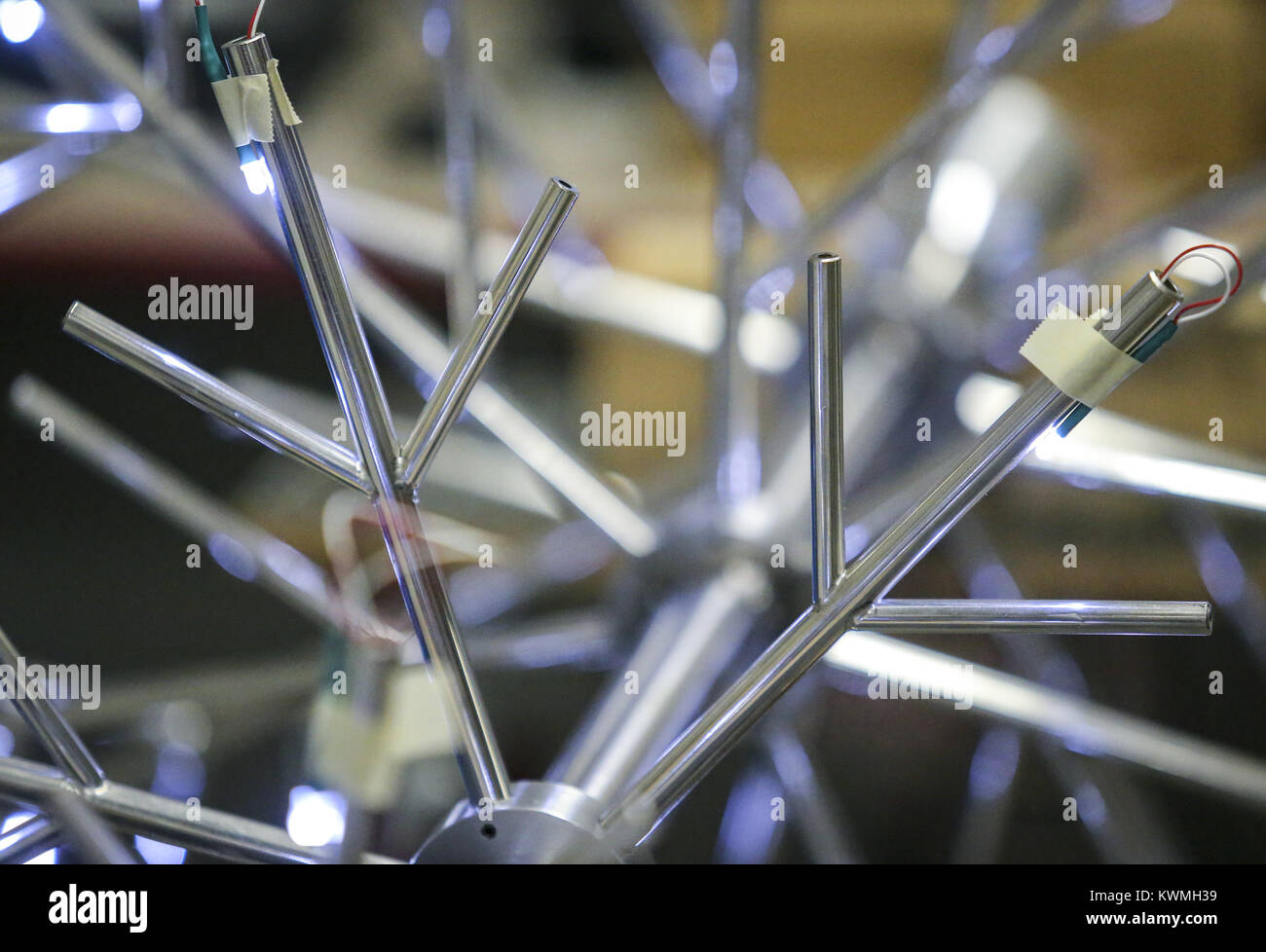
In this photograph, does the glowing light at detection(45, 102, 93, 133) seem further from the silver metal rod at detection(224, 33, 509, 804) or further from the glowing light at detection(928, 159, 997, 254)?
the glowing light at detection(928, 159, 997, 254)

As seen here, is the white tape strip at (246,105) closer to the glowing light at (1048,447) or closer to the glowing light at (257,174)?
the glowing light at (257,174)

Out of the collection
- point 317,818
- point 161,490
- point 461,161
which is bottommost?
point 317,818

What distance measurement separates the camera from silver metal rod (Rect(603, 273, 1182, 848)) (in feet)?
0.67

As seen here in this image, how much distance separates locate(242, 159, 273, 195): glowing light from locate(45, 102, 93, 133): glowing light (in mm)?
179

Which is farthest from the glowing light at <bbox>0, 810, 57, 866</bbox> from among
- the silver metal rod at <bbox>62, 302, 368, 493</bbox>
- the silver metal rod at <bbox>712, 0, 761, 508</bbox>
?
the silver metal rod at <bbox>712, 0, 761, 508</bbox>

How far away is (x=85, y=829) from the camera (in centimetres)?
24

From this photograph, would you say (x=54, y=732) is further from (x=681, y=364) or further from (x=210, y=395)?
(x=681, y=364)

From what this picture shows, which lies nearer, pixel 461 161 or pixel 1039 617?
pixel 1039 617

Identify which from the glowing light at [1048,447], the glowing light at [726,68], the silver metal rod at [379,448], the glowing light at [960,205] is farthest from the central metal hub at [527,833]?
the glowing light at [960,205]

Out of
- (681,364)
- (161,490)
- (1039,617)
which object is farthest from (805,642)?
(681,364)

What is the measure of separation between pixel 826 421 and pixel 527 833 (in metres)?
0.10
